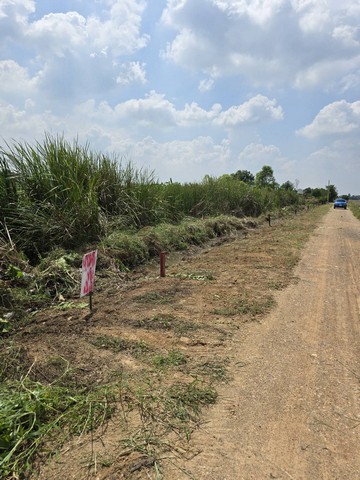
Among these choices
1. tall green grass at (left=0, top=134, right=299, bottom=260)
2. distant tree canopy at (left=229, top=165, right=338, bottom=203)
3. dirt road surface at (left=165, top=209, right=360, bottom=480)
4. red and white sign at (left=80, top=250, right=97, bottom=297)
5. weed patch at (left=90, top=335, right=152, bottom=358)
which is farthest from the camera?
distant tree canopy at (left=229, top=165, right=338, bottom=203)

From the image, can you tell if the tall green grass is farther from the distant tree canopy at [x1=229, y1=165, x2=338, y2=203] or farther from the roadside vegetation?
the distant tree canopy at [x1=229, y1=165, x2=338, y2=203]

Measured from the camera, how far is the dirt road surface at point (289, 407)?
209 cm

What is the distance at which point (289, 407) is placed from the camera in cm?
266

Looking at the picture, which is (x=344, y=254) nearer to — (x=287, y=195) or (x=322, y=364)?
(x=322, y=364)

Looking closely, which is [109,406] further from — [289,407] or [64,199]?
[64,199]

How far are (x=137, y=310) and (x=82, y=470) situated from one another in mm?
2719

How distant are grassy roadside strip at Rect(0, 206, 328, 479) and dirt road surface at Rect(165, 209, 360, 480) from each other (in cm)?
17

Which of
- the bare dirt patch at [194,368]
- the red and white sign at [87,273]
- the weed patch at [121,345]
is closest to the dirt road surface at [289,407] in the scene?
the bare dirt patch at [194,368]

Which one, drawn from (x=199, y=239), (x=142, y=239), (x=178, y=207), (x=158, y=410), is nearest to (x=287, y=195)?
(x=178, y=207)

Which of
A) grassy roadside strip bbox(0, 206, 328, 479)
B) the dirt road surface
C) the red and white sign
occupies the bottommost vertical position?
the dirt road surface

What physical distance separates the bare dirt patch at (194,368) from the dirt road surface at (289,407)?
0.01 meters

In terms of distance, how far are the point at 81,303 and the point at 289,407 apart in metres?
3.34

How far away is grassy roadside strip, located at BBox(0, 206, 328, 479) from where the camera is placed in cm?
216

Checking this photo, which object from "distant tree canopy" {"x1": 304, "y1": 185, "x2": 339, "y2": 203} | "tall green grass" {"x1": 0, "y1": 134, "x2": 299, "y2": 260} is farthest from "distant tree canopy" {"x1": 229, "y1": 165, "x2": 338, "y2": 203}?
"tall green grass" {"x1": 0, "y1": 134, "x2": 299, "y2": 260}
